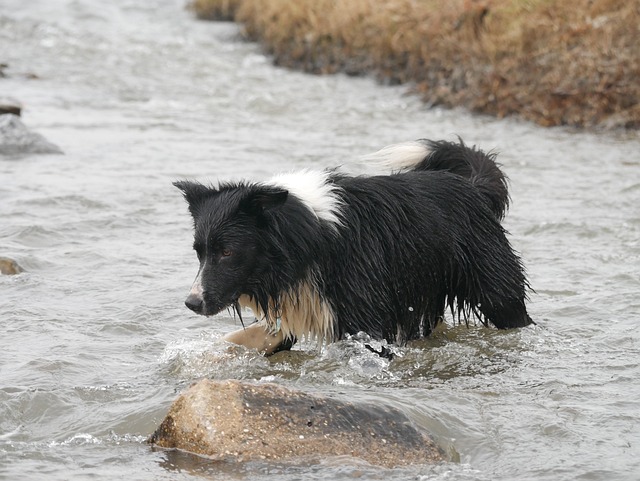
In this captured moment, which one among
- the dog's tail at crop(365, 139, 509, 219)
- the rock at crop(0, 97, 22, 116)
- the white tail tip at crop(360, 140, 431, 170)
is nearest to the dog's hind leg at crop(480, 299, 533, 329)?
the dog's tail at crop(365, 139, 509, 219)

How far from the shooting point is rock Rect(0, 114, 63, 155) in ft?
38.6

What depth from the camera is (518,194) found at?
408 inches

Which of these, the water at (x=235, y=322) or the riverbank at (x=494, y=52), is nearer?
the water at (x=235, y=322)

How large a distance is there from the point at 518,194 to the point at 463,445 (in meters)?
5.77

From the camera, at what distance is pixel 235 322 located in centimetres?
705

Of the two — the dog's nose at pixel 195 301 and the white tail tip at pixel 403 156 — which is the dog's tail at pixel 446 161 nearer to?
the white tail tip at pixel 403 156

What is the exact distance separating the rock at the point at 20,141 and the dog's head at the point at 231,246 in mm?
6737

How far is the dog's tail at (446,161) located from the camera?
662 centimetres

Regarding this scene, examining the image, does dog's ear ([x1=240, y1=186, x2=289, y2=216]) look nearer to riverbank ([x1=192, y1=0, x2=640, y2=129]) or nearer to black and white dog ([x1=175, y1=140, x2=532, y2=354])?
black and white dog ([x1=175, y1=140, x2=532, y2=354])

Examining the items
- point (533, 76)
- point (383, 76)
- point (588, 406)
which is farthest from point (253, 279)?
point (383, 76)

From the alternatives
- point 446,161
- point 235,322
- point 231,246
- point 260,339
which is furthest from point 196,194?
point 446,161

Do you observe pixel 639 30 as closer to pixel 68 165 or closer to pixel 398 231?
pixel 68 165

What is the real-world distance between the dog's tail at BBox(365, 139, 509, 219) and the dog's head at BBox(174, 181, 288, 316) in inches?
53.2

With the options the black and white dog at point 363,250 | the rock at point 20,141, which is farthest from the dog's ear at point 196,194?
the rock at point 20,141
